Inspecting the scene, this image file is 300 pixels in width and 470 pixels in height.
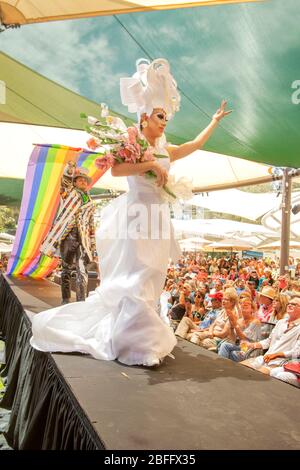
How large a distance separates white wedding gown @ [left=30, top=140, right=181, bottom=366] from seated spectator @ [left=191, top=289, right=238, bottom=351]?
6.19 ft

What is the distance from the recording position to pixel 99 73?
593cm

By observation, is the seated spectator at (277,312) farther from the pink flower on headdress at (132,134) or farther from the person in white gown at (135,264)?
the pink flower on headdress at (132,134)

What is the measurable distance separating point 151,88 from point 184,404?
162 centimetres

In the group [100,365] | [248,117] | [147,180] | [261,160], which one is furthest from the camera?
[261,160]

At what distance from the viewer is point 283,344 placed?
332 cm

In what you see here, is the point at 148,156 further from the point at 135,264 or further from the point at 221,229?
the point at 221,229

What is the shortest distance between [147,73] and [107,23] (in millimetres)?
2995

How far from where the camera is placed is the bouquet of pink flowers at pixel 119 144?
229cm

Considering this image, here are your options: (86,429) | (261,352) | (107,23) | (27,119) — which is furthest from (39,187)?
(86,429)

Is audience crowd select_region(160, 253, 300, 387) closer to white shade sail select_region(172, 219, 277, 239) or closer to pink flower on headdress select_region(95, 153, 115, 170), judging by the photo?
pink flower on headdress select_region(95, 153, 115, 170)

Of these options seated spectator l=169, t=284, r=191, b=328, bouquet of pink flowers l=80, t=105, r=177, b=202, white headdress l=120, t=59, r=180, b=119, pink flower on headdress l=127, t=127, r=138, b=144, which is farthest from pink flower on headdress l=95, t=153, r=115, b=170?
seated spectator l=169, t=284, r=191, b=328

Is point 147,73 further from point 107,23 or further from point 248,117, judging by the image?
point 107,23

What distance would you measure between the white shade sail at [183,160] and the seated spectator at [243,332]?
215 inches

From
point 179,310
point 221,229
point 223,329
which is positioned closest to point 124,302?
point 223,329
